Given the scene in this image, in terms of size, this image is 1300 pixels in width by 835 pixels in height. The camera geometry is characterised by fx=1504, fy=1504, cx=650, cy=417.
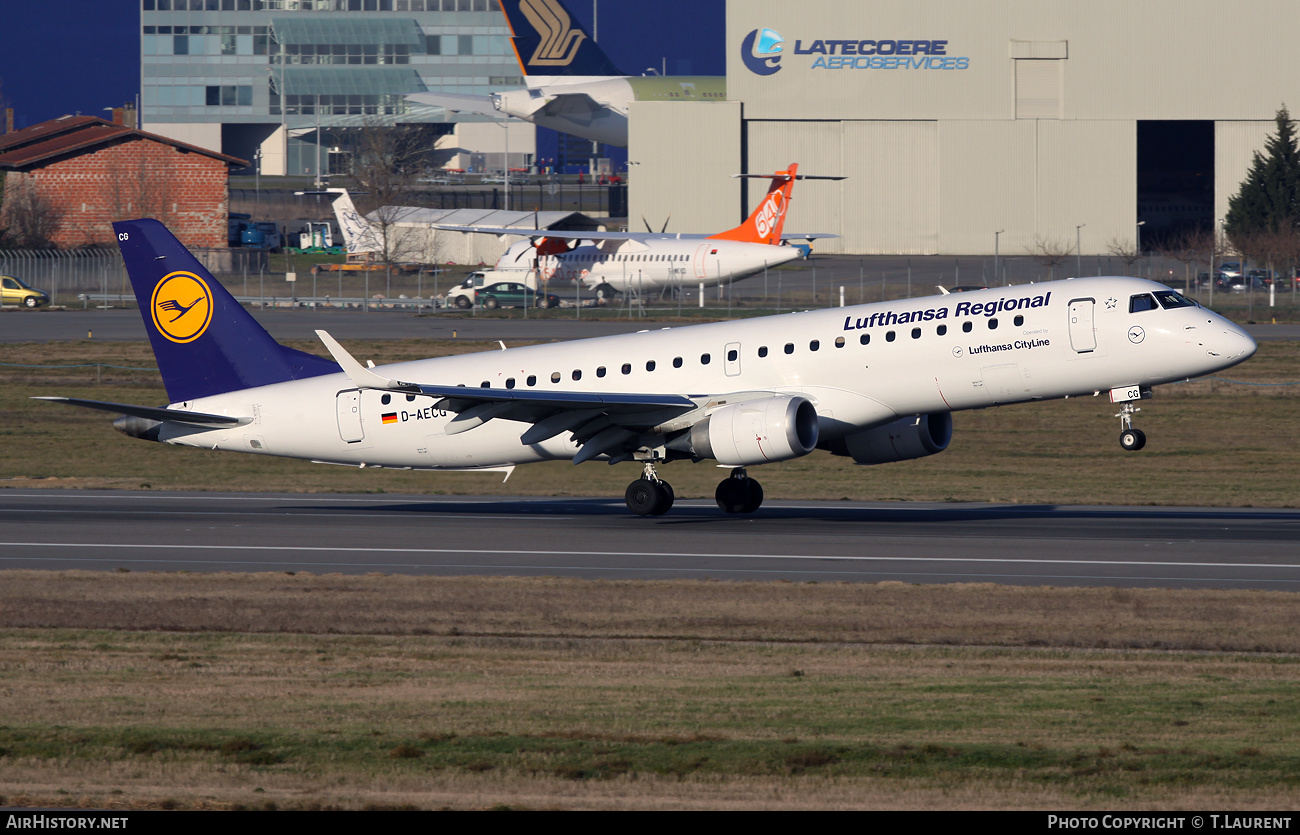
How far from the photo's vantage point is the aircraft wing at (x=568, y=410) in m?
29.2

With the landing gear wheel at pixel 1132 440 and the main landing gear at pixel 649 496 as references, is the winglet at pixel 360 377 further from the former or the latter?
the landing gear wheel at pixel 1132 440

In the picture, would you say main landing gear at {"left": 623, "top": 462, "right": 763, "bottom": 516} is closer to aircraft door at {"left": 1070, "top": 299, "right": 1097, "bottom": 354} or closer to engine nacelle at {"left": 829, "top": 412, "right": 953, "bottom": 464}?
engine nacelle at {"left": 829, "top": 412, "right": 953, "bottom": 464}

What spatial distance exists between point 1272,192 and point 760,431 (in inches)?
3354

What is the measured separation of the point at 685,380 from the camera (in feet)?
102

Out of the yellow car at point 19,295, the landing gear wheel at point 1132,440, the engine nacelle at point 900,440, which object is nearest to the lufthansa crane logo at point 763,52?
the yellow car at point 19,295

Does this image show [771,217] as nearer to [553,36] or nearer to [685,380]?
[685,380]

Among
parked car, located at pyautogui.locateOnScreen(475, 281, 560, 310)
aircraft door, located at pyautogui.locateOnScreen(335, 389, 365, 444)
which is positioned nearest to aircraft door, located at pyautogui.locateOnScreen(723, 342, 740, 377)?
aircraft door, located at pyautogui.locateOnScreen(335, 389, 365, 444)

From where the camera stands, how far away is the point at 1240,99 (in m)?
104

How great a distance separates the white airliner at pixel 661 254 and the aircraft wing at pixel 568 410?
52137mm

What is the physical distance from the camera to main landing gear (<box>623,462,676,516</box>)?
103 feet

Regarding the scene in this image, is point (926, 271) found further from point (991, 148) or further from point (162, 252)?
point (162, 252)

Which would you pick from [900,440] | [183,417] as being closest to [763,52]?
[900,440]

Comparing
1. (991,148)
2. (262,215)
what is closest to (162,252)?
(991,148)
